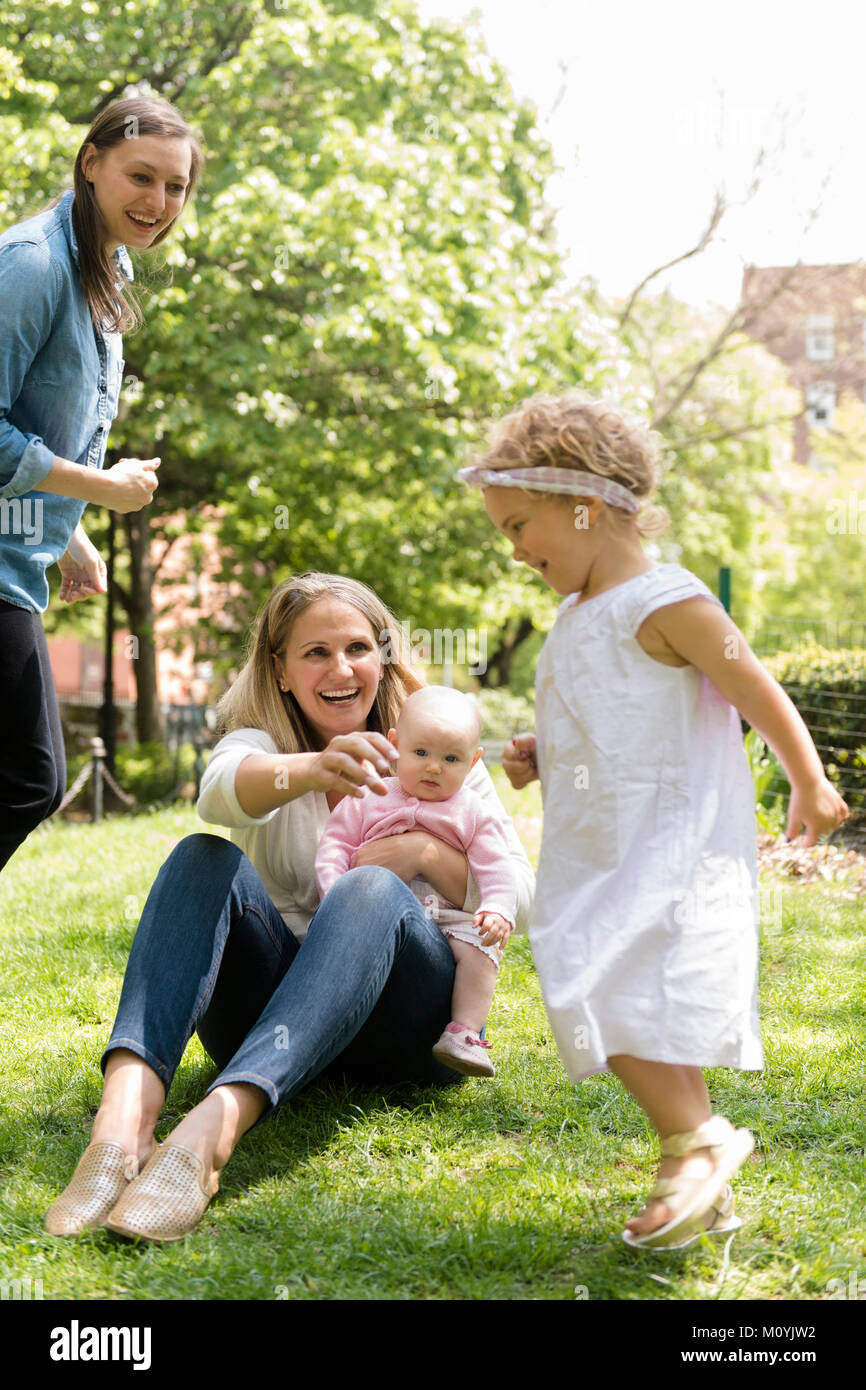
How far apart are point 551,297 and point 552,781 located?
10.7 m

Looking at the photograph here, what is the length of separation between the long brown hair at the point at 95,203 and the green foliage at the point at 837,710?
213 inches

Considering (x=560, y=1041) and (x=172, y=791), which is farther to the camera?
(x=172, y=791)

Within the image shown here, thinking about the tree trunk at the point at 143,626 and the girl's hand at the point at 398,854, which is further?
the tree trunk at the point at 143,626

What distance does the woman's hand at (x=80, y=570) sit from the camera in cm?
328

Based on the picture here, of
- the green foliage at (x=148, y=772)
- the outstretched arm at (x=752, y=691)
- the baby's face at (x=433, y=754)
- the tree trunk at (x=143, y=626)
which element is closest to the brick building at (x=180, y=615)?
the tree trunk at (x=143, y=626)

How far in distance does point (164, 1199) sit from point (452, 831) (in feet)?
3.31

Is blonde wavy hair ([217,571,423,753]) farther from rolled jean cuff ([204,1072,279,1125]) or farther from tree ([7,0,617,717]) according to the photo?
tree ([7,0,617,717])

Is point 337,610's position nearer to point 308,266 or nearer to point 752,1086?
point 752,1086

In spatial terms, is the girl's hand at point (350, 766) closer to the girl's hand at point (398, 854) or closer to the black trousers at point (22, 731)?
the girl's hand at point (398, 854)

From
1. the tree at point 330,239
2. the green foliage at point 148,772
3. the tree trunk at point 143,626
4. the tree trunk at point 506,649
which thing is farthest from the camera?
the tree trunk at point 506,649

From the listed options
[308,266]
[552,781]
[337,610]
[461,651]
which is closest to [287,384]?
[308,266]

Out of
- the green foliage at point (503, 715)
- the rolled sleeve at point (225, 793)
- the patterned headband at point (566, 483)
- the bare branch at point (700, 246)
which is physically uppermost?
the bare branch at point (700, 246)

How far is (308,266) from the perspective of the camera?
10.8m

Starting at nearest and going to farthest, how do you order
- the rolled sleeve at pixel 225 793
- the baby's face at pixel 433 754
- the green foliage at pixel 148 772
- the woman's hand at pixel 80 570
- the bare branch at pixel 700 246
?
the rolled sleeve at pixel 225 793 → the baby's face at pixel 433 754 → the woman's hand at pixel 80 570 → the green foliage at pixel 148 772 → the bare branch at pixel 700 246
